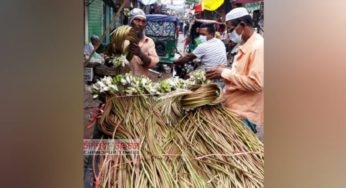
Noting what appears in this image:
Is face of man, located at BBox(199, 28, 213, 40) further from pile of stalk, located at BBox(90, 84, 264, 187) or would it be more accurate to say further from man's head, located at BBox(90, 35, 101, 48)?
man's head, located at BBox(90, 35, 101, 48)

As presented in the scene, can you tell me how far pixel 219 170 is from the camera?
1.63 metres

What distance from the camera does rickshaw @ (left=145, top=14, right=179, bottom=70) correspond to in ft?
5.29

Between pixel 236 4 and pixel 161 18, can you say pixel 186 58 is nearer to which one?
pixel 161 18

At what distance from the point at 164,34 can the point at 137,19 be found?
0.15 m

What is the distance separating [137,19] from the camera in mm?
1612

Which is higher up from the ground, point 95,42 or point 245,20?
point 245,20

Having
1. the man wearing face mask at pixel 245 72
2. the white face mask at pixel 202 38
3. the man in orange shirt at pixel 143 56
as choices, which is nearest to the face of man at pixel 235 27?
the man wearing face mask at pixel 245 72

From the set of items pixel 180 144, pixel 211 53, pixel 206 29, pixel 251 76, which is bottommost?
pixel 180 144

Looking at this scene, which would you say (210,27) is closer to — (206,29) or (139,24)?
(206,29)

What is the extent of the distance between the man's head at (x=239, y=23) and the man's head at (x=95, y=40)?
62 centimetres

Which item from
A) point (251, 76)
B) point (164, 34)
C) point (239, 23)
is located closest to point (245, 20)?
point (239, 23)

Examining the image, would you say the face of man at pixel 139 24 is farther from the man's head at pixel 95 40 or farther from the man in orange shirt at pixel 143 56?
the man's head at pixel 95 40
